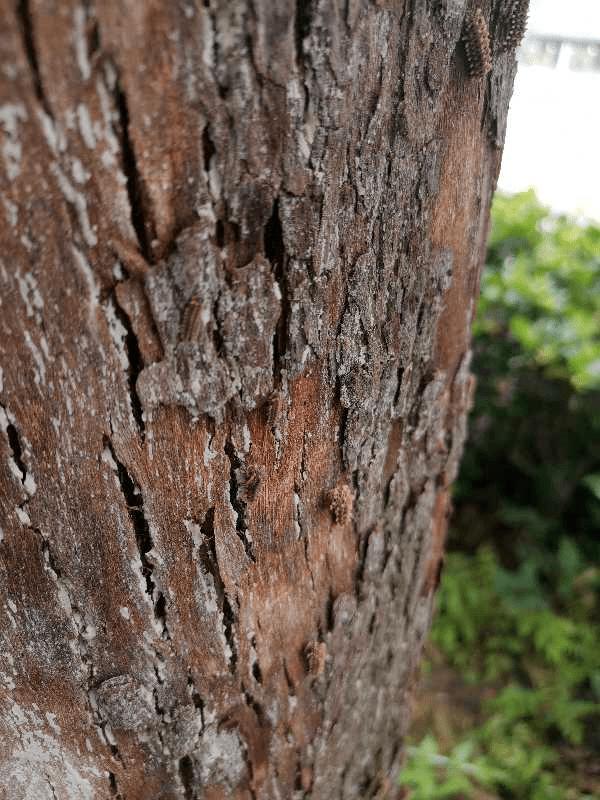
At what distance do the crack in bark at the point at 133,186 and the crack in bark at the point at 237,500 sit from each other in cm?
31

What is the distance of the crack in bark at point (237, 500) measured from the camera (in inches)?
34.6

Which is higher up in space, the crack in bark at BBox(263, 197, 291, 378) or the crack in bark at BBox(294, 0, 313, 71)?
the crack in bark at BBox(294, 0, 313, 71)

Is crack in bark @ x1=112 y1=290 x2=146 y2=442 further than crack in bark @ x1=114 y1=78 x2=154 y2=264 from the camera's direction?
Yes

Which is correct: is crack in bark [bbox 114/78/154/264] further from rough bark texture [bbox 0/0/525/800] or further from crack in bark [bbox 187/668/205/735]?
crack in bark [bbox 187/668/205/735]

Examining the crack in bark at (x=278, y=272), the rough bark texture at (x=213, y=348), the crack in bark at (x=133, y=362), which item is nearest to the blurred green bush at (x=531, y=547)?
the rough bark texture at (x=213, y=348)

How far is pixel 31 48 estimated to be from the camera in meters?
0.55

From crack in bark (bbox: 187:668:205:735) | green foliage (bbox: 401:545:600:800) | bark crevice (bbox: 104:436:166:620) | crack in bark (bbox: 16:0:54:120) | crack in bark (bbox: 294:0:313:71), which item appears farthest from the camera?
green foliage (bbox: 401:545:600:800)

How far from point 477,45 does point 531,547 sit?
2.96 metres

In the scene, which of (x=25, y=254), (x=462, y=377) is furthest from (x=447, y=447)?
(x=25, y=254)

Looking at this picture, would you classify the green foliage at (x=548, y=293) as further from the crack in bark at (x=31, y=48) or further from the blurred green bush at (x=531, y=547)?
the crack in bark at (x=31, y=48)

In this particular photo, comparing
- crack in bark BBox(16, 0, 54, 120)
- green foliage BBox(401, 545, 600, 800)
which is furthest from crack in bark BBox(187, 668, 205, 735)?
green foliage BBox(401, 545, 600, 800)

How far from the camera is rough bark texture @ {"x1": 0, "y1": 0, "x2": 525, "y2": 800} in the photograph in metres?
0.63

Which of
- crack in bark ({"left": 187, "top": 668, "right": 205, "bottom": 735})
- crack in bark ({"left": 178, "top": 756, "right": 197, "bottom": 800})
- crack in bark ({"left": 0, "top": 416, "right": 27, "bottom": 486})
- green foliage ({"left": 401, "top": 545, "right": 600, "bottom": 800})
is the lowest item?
green foliage ({"left": 401, "top": 545, "right": 600, "bottom": 800})

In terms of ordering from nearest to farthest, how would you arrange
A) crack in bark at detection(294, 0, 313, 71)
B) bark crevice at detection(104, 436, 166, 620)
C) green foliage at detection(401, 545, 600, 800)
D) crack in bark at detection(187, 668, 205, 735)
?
crack in bark at detection(294, 0, 313, 71)
bark crevice at detection(104, 436, 166, 620)
crack in bark at detection(187, 668, 205, 735)
green foliage at detection(401, 545, 600, 800)
